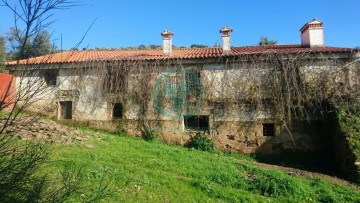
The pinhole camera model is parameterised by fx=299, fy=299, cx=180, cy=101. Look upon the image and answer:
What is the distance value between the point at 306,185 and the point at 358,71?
25.7 ft

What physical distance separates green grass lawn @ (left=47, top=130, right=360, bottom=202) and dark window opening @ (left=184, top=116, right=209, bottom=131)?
11.5 feet

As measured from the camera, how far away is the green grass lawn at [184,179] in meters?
8.51

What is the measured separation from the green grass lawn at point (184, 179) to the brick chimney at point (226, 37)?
6.95m

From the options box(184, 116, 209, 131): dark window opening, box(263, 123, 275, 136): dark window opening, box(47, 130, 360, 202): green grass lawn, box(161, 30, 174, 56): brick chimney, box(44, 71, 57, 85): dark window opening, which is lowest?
box(47, 130, 360, 202): green grass lawn

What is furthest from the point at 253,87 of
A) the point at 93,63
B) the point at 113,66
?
the point at 93,63

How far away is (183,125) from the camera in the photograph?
51.2ft

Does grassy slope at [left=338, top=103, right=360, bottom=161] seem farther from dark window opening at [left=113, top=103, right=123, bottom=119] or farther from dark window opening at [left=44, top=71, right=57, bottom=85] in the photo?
dark window opening at [left=44, top=71, right=57, bottom=85]

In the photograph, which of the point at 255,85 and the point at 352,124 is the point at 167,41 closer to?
the point at 255,85

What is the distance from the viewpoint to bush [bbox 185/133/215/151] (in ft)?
48.1

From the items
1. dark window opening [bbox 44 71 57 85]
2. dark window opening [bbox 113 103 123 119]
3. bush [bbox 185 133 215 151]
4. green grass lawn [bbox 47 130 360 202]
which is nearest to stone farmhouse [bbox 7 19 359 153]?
dark window opening [bbox 113 103 123 119]

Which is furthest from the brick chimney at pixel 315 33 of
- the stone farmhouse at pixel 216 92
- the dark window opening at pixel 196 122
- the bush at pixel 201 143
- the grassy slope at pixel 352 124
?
the bush at pixel 201 143

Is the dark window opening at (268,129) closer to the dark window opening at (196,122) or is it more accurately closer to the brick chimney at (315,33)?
the dark window opening at (196,122)

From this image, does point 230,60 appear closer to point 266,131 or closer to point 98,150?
point 266,131

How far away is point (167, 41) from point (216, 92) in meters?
4.33
